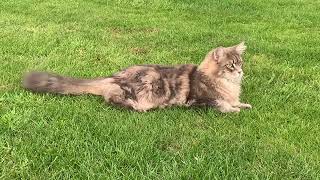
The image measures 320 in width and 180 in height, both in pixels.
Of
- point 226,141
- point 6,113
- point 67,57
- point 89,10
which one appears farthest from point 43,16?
point 226,141

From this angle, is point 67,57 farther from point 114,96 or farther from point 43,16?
point 43,16

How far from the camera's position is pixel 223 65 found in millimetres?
6750

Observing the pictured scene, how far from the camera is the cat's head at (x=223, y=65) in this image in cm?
674

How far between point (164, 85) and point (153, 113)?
0.55 meters

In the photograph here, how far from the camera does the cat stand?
6394 mm

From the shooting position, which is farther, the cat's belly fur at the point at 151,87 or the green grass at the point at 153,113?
the cat's belly fur at the point at 151,87

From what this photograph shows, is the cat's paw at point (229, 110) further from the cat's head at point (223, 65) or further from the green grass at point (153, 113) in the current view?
the cat's head at point (223, 65)

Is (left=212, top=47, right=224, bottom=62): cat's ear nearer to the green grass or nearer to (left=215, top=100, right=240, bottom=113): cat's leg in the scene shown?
(left=215, top=100, right=240, bottom=113): cat's leg

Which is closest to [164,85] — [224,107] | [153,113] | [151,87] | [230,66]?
[151,87]

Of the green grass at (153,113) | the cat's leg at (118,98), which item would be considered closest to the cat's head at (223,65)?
the green grass at (153,113)

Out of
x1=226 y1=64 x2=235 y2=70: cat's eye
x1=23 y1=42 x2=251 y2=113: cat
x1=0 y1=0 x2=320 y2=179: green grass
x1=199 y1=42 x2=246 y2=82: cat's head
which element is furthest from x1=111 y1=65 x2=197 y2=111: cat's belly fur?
x1=226 y1=64 x2=235 y2=70: cat's eye

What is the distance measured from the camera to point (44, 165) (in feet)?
15.3

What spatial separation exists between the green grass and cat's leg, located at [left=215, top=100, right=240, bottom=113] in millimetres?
144

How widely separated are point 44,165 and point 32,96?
194cm
